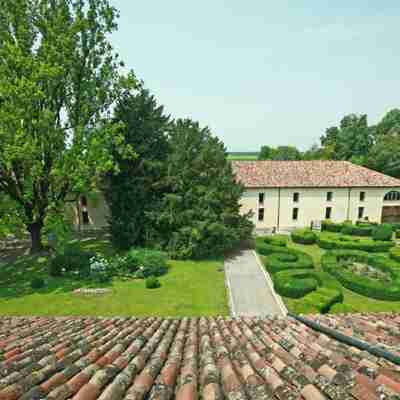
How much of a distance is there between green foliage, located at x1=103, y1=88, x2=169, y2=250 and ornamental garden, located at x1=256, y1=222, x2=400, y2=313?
42.3ft

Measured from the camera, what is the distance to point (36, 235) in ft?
75.2

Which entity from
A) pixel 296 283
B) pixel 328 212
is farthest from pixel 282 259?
pixel 328 212

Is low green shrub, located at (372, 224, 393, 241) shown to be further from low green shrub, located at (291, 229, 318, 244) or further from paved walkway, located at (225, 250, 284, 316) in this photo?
paved walkway, located at (225, 250, 284, 316)

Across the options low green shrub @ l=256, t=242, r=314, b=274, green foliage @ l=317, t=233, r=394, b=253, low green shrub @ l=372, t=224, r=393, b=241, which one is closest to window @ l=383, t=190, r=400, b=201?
low green shrub @ l=372, t=224, r=393, b=241

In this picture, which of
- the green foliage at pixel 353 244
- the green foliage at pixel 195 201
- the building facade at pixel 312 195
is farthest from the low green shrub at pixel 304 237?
the green foliage at pixel 195 201

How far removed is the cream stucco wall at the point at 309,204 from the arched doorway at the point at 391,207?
0.23 metres

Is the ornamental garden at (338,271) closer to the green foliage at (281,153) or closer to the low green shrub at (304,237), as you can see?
the low green shrub at (304,237)

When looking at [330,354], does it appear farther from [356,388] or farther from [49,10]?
[49,10]

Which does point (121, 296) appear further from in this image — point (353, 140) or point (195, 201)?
point (353, 140)

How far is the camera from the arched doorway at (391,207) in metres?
35.5

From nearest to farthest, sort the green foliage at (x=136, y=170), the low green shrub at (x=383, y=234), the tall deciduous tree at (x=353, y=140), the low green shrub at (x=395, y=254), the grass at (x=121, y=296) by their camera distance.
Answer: the grass at (x=121, y=296) → the low green shrub at (x=395, y=254) → the green foliage at (x=136, y=170) → the low green shrub at (x=383, y=234) → the tall deciduous tree at (x=353, y=140)

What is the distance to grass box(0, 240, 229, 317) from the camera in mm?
15016

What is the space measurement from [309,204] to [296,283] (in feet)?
67.1

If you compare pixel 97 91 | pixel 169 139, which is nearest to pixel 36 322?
pixel 97 91
